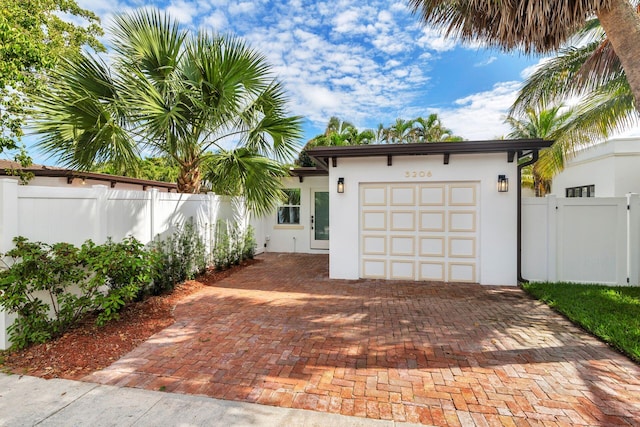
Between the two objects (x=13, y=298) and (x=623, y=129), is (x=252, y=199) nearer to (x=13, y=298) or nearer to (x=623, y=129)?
(x=13, y=298)

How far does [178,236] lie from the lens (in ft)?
22.3

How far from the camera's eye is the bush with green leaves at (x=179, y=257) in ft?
19.7

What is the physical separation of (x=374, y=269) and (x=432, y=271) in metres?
1.36

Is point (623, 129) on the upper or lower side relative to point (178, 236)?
upper

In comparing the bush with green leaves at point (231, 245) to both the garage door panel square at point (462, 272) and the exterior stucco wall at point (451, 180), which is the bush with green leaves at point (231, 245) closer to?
the exterior stucco wall at point (451, 180)

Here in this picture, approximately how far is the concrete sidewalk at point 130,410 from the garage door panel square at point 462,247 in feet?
17.4

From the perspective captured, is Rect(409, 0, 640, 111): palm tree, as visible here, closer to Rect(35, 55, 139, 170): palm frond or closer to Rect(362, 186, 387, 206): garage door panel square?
Rect(362, 186, 387, 206): garage door panel square

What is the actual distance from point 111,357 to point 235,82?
5.32m

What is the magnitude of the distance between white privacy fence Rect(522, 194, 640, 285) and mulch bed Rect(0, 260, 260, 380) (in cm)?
754

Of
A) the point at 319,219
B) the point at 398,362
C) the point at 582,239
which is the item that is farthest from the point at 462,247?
the point at 319,219

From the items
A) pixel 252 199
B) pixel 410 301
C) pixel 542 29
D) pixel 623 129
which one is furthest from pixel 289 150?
pixel 623 129

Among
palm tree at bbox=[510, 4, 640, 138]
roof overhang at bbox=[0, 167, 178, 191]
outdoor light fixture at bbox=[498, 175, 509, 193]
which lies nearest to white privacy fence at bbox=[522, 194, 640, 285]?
outdoor light fixture at bbox=[498, 175, 509, 193]

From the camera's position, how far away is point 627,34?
4199 mm

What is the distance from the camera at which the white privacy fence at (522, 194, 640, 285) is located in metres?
6.39
